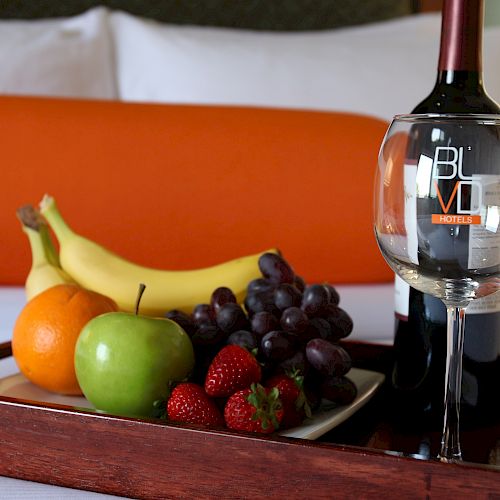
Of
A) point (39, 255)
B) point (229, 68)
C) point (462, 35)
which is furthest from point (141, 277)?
point (229, 68)

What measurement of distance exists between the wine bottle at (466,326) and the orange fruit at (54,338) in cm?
28

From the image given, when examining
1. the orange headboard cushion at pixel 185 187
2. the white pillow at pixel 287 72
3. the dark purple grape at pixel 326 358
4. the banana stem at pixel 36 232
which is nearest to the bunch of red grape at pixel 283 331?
the dark purple grape at pixel 326 358

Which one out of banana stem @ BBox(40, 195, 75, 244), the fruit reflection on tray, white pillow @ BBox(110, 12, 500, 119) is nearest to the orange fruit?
the fruit reflection on tray

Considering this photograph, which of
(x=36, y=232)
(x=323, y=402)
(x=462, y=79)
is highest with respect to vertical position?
(x=462, y=79)

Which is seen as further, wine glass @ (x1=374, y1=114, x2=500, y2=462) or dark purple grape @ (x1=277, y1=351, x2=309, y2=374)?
dark purple grape @ (x1=277, y1=351, x2=309, y2=374)

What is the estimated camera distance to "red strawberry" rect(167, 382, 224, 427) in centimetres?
61

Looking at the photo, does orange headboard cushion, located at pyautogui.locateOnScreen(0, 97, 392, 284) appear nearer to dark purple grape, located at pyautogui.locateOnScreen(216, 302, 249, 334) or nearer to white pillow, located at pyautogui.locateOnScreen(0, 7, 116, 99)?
white pillow, located at pyautogui.locateOnScreen(0, 7, 116, 99)

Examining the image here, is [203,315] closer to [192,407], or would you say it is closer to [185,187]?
[192,407]

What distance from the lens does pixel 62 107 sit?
4.49 ft

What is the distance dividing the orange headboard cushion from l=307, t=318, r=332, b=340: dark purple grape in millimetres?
618

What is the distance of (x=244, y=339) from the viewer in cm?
69

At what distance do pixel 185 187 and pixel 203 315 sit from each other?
62cm

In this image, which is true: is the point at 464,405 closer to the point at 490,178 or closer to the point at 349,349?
the point at 349,349

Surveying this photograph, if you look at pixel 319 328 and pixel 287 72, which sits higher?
pixel 287 72
